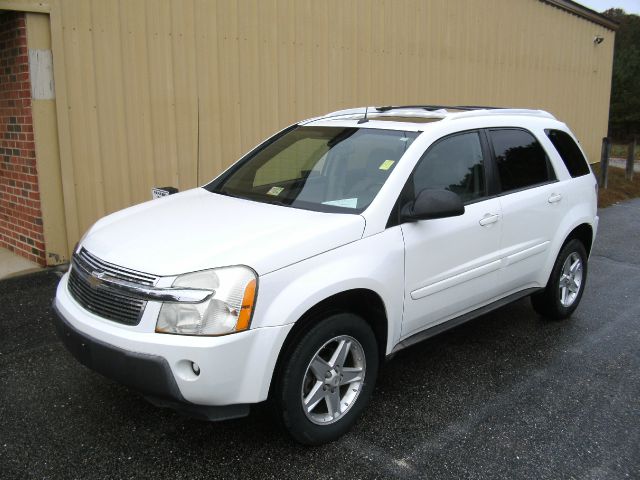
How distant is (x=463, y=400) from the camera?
3914mm

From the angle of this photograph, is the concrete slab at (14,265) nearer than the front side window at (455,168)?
No

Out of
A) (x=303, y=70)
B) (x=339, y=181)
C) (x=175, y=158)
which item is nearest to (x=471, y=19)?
(x=303, y=70)

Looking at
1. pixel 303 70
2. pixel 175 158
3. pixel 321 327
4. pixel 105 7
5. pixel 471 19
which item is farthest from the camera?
pixel 471 19

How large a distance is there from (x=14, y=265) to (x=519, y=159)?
5071 mm

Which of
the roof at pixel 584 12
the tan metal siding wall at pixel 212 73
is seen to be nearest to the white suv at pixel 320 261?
the tan metal siding wall at pixel 212 73

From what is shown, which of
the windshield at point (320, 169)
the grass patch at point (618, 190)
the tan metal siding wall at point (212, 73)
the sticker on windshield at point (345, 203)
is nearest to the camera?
the sticker on windshield at point (345, 203)

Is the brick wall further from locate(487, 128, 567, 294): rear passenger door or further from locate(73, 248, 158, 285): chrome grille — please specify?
locate(487, 128, 567, 294): rear passenger door

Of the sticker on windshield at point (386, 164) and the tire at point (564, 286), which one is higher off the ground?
the sticker on windshield at point (386, 164)

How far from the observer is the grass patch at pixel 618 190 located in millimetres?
12609

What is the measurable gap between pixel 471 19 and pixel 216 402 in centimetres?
1046

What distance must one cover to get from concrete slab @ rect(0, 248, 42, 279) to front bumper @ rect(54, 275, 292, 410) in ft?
12.3

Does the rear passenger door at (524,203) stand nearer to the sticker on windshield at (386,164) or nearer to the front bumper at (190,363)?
the sticker on windshield at (386,164)

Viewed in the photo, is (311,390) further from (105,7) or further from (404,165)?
(105,7)

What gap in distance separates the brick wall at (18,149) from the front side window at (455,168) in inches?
163
